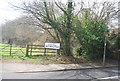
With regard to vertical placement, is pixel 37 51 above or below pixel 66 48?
below

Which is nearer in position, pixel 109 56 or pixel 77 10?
pixel 77 10

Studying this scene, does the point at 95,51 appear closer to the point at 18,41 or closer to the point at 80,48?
the point at 80,48

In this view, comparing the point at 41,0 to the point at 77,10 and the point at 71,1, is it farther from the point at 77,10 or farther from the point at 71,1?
the point at 77,10

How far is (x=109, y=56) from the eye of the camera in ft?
42.7

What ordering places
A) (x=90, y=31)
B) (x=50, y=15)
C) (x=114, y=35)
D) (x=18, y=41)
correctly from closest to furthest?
(x=90, y=31)
(x=50, y=15)
(x=114, y=35)
(x=18, y=41)

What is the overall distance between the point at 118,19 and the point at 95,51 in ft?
15.1

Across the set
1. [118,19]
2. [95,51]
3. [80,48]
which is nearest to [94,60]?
[95,51]

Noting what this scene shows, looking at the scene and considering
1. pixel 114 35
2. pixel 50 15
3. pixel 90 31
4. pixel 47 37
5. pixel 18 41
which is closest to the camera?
pixel 90 31

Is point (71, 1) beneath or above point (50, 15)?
above

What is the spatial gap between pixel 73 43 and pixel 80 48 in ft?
3.63

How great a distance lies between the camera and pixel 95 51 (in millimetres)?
11805

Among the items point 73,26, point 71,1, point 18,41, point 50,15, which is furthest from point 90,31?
point 18,41

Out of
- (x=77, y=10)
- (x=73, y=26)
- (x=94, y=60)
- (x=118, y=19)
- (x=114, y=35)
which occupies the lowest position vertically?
(x=94, y=60)

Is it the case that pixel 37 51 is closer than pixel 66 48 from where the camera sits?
No
